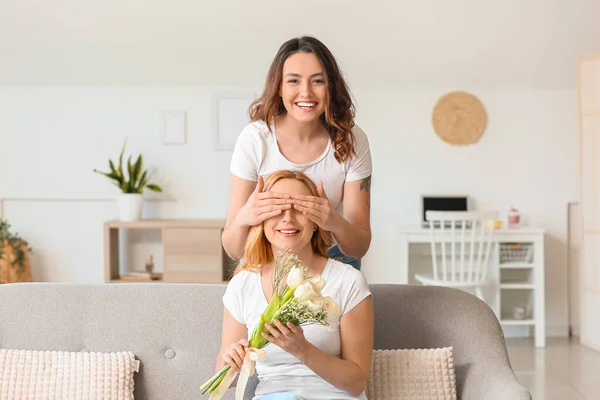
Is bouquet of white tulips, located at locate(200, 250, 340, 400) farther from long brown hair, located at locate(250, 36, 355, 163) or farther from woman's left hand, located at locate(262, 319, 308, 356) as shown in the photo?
long brown hair, located at locate(250, 36, 355, 163)

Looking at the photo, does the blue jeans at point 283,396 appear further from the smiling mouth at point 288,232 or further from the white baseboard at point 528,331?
the white baseboard at point 528,331

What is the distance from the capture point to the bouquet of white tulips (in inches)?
69.4

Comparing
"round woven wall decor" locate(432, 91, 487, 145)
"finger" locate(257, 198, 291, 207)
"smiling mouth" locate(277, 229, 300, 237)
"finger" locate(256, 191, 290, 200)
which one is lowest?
"smiling mouth" locate(277, 229, 300, 237)

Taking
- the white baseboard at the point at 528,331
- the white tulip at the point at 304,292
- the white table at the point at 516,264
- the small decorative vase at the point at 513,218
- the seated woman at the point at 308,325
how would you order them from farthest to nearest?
the white baseboard at the point at 528,331 < the small decorative vase at the point at 513,218 < the white table at the point at 516,264 < the seated woman at the point at 308,325 < the white tulip at the point at 304,292

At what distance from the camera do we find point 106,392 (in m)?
2.27

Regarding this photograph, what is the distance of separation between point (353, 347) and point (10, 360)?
1.03 meters

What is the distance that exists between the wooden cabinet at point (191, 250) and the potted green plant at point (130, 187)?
82 mm

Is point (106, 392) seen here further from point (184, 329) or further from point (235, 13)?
point (235, 13)

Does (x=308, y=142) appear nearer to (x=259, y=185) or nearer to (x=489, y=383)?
(x=259, y=185)

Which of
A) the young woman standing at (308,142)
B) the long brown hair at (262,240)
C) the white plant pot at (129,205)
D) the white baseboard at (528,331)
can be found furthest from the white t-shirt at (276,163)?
the white baseboard at (528,331)

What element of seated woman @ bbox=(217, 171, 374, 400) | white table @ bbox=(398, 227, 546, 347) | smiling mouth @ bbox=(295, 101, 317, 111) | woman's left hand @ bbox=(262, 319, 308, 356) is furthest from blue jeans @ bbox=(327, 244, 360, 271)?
white table @ bbox=(398, 227, 546, 347)

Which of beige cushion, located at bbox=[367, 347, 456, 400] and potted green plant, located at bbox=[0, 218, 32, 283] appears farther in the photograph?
potted green plant, located at bbox=[0, 218, 32, 283]

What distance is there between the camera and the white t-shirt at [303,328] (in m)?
2.04

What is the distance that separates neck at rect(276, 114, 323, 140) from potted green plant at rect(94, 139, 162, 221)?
3.08m
